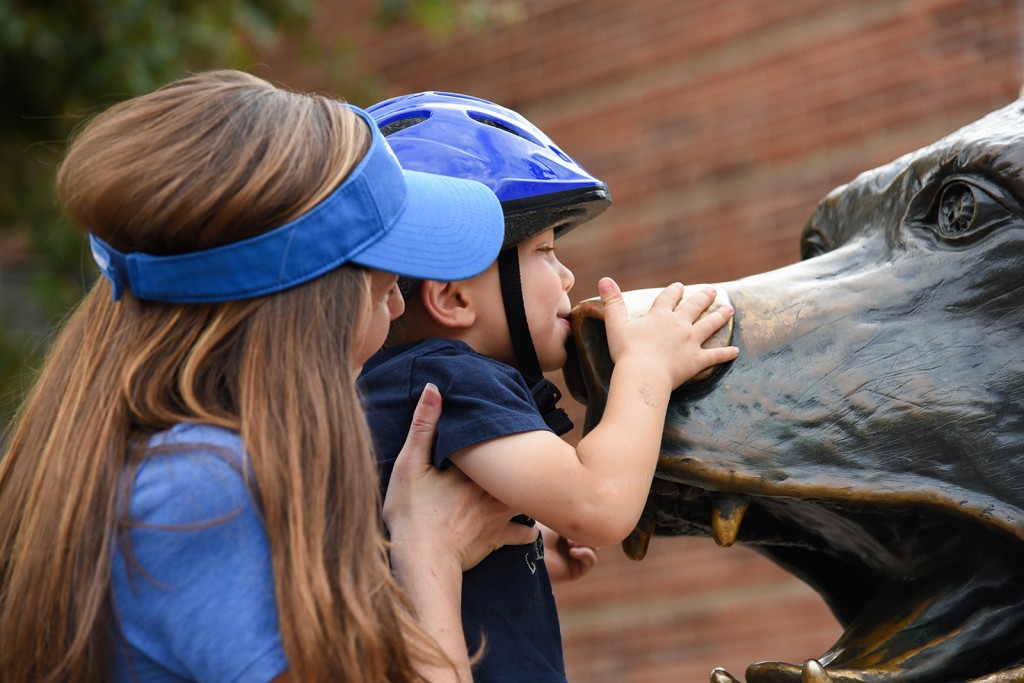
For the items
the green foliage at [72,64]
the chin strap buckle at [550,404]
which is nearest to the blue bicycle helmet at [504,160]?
the chin strap buckle at [550,404]

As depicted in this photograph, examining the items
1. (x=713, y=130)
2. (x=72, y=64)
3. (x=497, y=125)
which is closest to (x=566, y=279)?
(x=497, y=125)

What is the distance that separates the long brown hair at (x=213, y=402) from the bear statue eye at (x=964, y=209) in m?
0.97

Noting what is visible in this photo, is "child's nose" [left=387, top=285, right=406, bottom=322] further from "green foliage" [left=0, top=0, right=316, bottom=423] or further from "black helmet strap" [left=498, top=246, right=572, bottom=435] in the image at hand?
"green foliage" [left=0, top=0, right=316, bottom=423]

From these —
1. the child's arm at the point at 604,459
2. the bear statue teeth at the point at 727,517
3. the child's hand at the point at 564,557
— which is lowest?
the child's hand at the point at 564,557

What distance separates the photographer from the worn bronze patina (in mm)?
2215

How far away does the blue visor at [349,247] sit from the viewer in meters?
1.93

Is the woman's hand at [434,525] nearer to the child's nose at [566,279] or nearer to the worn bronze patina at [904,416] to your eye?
the worn bronze patina at [904,416]

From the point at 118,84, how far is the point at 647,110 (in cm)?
288

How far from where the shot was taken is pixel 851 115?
6.68 metres

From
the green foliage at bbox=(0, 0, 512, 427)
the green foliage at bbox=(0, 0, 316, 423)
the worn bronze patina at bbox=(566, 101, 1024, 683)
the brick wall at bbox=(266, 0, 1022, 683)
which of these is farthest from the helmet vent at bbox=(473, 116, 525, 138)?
the brick wall at bbox=(266, 0, 1022, 683)

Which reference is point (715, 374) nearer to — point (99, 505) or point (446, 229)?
A: point (446, 229)

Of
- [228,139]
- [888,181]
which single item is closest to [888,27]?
[888,181]

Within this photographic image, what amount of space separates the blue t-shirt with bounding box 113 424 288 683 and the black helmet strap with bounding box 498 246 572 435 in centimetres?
71

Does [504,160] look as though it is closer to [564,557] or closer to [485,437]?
[485,437]
